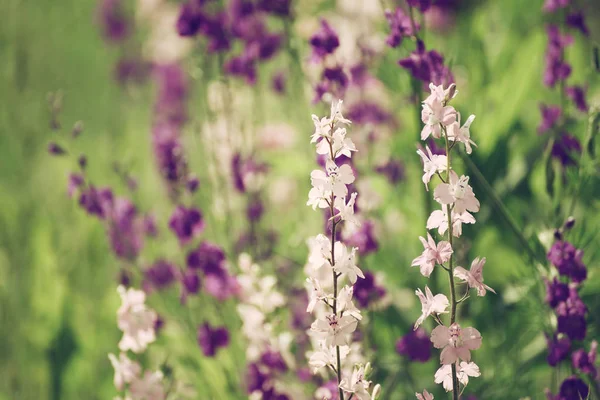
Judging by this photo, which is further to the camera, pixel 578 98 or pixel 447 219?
pixel 578 98

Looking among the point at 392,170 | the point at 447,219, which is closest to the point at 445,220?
the point at 447,219

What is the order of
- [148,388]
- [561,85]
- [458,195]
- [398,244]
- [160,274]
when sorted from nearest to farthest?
[458,195] < [148,388] < [561,85] < [160,274] < [398,244]

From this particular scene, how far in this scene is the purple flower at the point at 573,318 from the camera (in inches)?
30.9

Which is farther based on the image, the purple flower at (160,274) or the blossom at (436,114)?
the purple flower at (160,274)

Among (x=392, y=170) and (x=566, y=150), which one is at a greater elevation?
(x=392, y=170)

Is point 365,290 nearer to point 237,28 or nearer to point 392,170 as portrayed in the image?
point 392,170

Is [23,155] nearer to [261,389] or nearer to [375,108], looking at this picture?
[375,108]

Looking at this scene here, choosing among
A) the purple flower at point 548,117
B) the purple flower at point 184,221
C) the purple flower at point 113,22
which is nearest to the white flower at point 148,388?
the purple flower at point 184,221

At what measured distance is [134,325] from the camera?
0.92 meters

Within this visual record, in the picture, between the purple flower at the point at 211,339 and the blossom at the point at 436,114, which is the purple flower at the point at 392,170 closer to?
the purple flower at the point at 211,339

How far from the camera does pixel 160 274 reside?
1.30 metres

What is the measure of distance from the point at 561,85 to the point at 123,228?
0.89 meters

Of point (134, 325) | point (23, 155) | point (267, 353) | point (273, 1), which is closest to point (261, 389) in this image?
point (267, 353)

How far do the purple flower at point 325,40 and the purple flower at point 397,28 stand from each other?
0.10 meters
